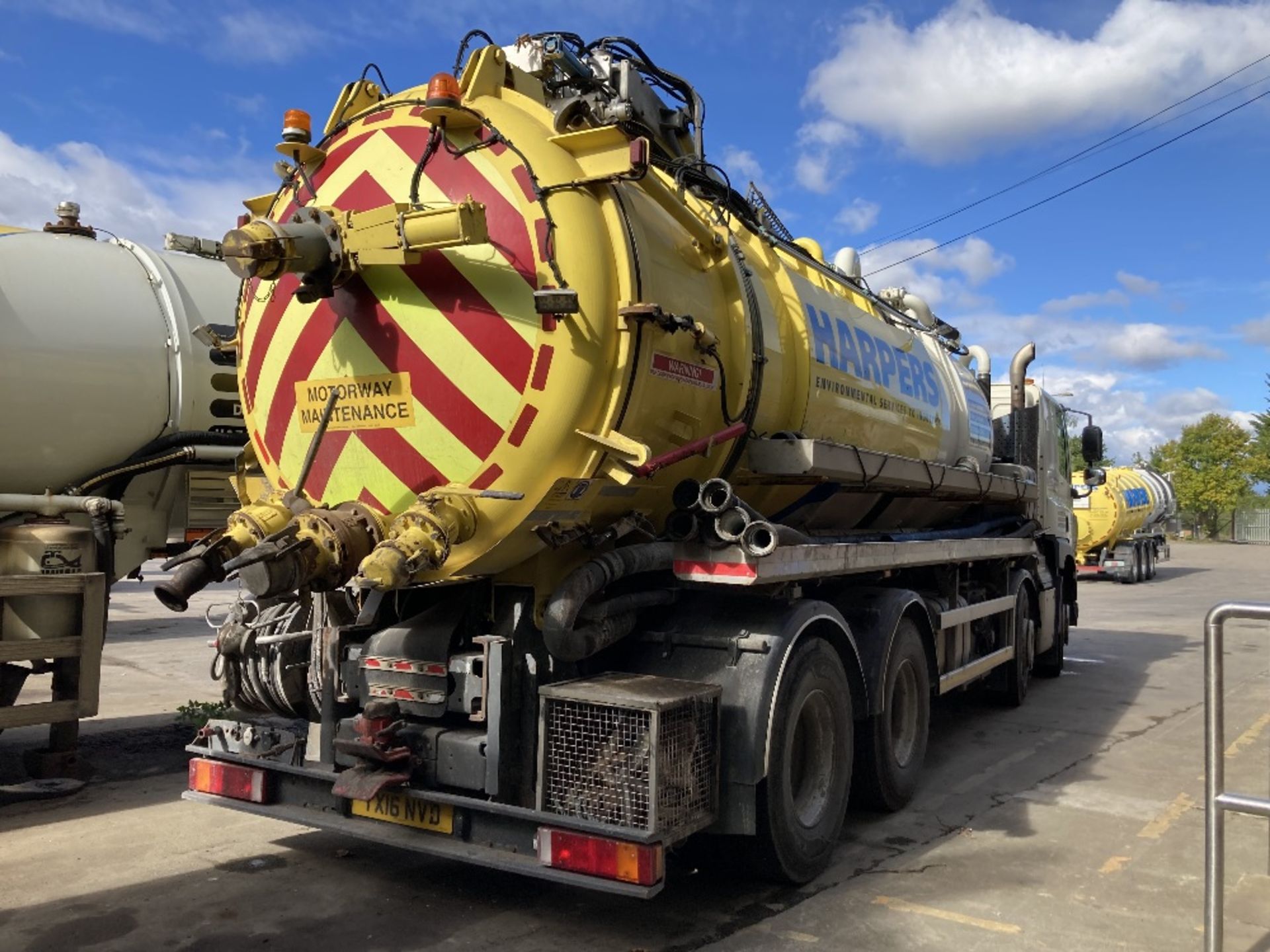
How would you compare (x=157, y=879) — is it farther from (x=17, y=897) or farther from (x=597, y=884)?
(x=597, y=884)

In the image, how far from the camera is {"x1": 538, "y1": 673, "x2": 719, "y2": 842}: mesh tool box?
3752 millimetres

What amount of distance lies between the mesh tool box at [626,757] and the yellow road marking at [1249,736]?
17.6 feet

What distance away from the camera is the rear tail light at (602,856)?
11.9 ft

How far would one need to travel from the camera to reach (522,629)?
4.27m

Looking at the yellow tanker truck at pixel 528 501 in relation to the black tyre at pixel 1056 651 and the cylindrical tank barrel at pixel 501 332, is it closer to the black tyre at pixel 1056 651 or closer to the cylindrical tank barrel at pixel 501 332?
the cylindrical tank barrel at pixel 501 332

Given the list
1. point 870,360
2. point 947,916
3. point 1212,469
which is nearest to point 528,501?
point 947,916

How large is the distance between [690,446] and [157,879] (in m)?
3.07

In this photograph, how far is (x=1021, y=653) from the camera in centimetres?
930

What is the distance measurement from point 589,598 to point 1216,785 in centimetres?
235

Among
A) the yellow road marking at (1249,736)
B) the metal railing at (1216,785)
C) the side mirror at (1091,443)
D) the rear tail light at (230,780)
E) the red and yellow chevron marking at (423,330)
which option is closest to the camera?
the metal railing at (1216,785)

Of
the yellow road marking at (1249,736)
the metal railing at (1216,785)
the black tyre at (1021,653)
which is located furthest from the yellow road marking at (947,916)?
the black tyre at (1021,653)

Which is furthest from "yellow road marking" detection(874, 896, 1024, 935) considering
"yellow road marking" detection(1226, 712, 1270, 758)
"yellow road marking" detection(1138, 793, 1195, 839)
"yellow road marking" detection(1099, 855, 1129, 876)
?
"yellow road marking" detection(1226, 712, 1270, 758)

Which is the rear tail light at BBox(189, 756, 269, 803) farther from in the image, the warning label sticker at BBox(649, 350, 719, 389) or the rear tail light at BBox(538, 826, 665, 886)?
the warning label sticker at BBox(649, 350, 719, 389)

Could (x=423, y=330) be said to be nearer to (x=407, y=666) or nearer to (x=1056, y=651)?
(x=407, y=666)
